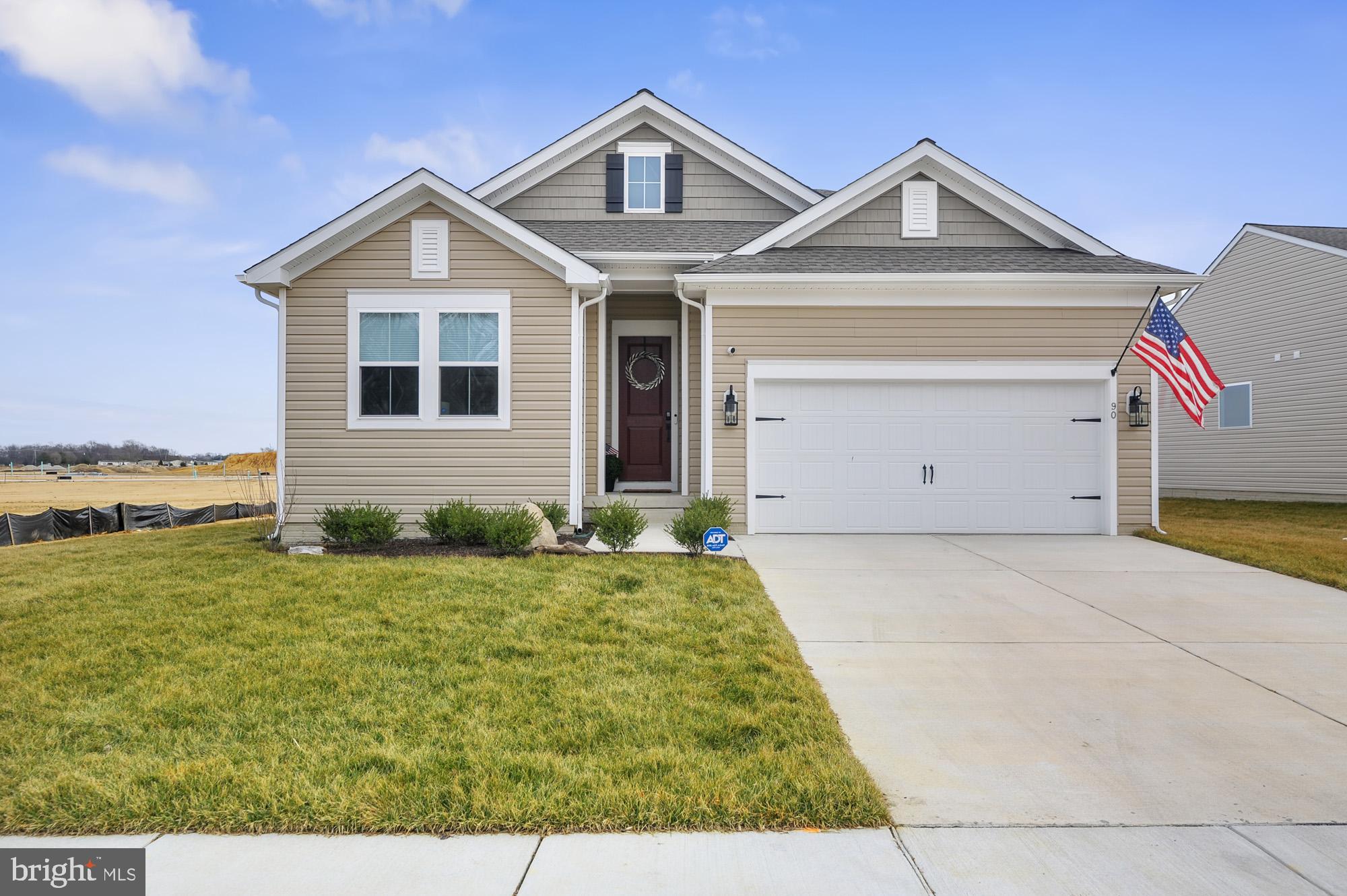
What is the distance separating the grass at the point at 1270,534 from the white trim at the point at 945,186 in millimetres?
4403

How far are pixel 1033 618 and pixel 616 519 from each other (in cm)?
413

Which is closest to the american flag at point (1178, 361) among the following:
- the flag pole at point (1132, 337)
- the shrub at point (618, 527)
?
the flag pole at point (1132, 337)

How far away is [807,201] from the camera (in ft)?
39.3

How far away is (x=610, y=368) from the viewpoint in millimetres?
11602

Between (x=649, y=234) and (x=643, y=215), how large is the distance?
3.34 ft

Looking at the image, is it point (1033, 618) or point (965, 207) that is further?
point (965, 207)

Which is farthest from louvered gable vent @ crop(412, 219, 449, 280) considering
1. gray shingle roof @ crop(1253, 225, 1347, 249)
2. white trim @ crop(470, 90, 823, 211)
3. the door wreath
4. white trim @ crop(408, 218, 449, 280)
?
gray shingle roof @ crop(1253, 225, 1347, 249)

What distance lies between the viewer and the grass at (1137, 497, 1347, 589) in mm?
7699

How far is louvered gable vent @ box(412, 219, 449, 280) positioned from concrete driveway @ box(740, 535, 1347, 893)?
18.4 feet

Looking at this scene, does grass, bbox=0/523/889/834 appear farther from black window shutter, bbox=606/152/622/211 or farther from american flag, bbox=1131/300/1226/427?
black window shutter, bbox=606/152/622/211

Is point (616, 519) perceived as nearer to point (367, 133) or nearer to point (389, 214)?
point (389, 214)

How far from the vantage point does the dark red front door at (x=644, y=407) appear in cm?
1167

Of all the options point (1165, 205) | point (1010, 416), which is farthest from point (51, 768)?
point (1165, 205)

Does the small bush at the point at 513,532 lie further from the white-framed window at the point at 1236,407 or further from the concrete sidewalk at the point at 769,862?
the white-framed window at the point at 1236,407
